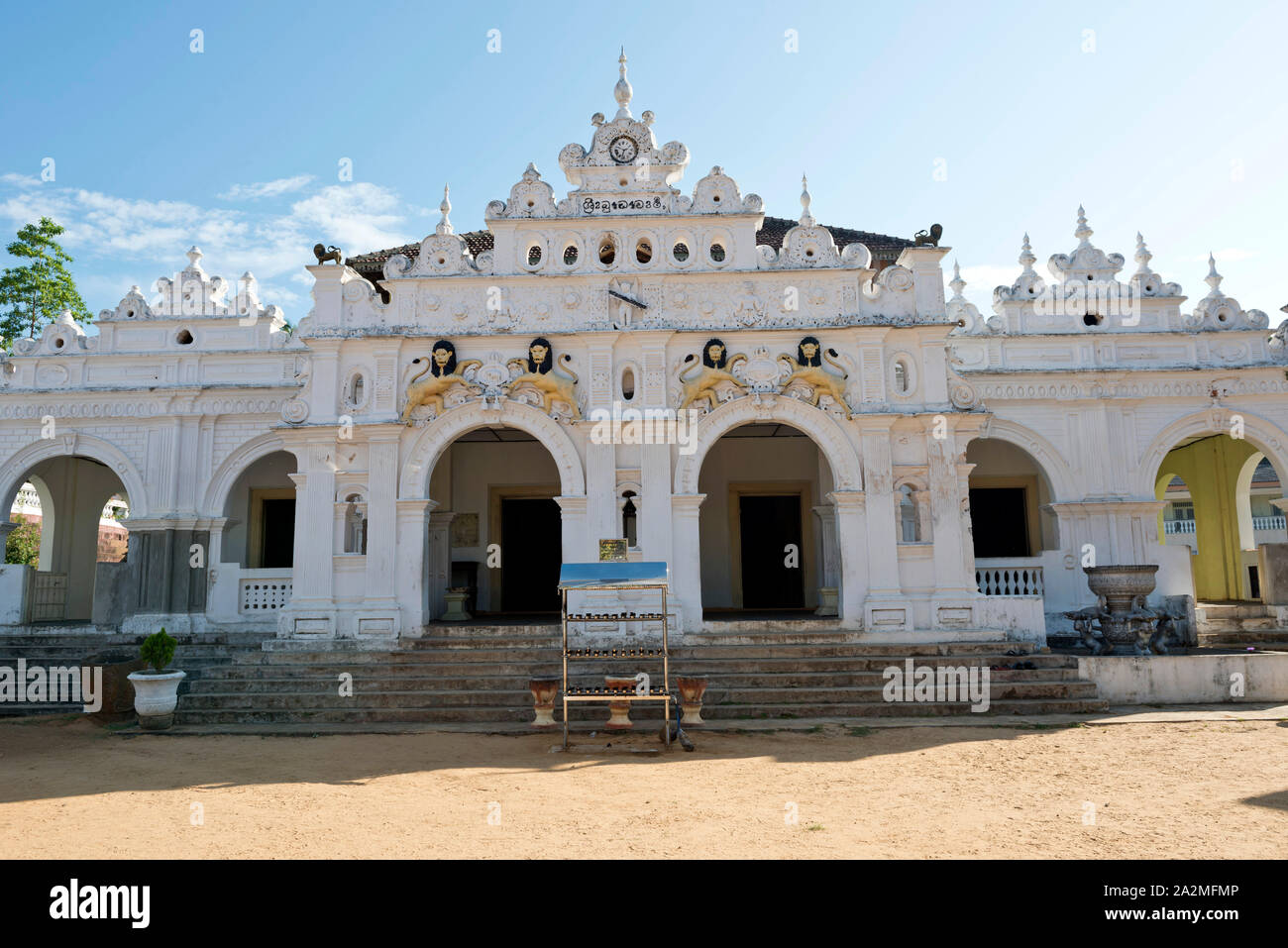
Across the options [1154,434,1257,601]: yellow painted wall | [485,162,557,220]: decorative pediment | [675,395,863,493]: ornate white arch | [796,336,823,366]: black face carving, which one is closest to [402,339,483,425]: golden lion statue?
[485,162,557,220]: decorative pediment

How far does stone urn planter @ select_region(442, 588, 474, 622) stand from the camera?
14.2 meters

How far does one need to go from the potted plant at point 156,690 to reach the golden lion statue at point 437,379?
4.19m

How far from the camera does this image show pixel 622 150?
41.7ft

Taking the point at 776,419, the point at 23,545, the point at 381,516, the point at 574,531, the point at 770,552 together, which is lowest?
the point at 770,552

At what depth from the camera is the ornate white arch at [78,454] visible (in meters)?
14.8

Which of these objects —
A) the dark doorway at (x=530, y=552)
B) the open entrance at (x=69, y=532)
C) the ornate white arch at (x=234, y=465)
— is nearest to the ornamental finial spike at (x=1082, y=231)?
the dark doorway at (x=530, y=552)

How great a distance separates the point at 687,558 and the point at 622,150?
6.14m

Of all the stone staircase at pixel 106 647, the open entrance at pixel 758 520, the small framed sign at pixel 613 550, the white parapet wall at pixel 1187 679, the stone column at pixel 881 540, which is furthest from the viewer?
the open entrance at pixel 758 520

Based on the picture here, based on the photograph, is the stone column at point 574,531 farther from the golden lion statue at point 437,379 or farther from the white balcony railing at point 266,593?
the white balcony railing at point 266,593

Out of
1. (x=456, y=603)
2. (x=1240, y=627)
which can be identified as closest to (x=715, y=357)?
(x=456, y=603)

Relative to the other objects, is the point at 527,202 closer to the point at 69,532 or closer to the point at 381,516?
the point at 381,516

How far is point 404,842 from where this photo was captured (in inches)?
200

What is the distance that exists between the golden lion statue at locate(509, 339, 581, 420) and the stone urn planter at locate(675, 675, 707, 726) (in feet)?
14.3
